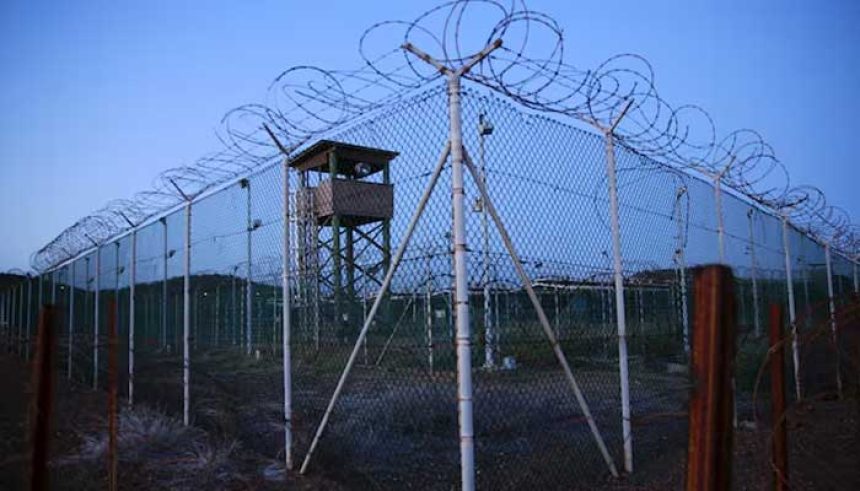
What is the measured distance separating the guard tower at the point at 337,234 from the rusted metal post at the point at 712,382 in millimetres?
3412

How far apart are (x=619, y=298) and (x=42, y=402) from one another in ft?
14.1

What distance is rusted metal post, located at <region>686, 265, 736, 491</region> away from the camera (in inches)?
66.7

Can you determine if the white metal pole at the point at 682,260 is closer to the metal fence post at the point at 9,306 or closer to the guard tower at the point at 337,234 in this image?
the guard tower at the point at 337,234

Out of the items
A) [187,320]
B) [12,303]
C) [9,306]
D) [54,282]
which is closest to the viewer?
[187,320]

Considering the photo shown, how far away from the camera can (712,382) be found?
1.73 metres

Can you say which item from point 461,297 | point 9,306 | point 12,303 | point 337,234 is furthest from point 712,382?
point 9,306

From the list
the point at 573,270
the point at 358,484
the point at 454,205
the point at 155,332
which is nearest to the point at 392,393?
the point at 358,484

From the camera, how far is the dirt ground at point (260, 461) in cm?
530

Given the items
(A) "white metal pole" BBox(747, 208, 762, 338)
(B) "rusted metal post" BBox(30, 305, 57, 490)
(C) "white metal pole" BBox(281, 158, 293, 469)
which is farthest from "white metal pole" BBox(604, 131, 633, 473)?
(A) "white metal pole" BBox(747, 208, 762, 338)

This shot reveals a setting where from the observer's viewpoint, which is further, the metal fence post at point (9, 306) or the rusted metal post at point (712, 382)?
the metal fence post at point (9, 306)

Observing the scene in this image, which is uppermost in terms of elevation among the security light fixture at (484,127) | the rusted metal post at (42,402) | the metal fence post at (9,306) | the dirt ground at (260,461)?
the security light fixture at (484,127)

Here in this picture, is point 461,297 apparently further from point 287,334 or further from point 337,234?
point 337,234

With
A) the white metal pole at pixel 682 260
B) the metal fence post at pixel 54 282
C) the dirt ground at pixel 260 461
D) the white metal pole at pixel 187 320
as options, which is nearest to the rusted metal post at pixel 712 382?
the dirt ground at pixel 260 461

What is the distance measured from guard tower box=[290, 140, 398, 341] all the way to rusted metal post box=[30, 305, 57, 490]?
2359mm
